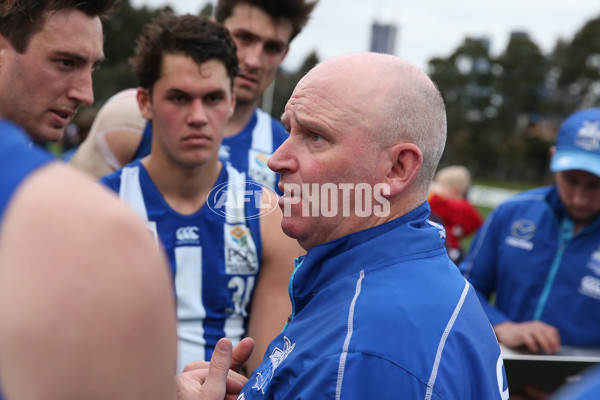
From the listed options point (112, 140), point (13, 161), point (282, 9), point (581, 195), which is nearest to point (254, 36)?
point (282, 9)

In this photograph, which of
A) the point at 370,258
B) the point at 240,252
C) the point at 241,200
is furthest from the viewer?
the point at 240,252

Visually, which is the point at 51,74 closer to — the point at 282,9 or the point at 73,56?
the point at 73,56

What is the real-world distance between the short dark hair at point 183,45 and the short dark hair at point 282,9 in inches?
25.2

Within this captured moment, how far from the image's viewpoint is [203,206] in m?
2.84

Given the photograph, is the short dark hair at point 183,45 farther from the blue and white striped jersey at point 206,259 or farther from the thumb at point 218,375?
the thumb at point 218,375

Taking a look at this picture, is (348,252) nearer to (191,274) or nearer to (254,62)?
(191,274)

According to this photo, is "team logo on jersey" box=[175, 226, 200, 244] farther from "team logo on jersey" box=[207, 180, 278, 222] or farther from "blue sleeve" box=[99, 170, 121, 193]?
"blue sleeve" box=[99, 170, 121, 193]

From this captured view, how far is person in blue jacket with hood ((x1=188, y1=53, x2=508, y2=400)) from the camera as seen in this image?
52.0 inches

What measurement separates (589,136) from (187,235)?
7.90ft

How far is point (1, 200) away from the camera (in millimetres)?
691

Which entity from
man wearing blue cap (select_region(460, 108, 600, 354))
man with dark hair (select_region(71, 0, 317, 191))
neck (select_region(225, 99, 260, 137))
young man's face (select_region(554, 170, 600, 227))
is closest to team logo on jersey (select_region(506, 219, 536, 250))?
man wearing blue cap (select_region(460, 108, 600, 354))

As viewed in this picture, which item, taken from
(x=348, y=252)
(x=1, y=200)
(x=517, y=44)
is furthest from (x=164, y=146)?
(x=517, y=44)

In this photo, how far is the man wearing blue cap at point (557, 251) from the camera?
127 inches

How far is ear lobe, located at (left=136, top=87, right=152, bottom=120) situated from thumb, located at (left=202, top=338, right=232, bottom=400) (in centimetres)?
190
